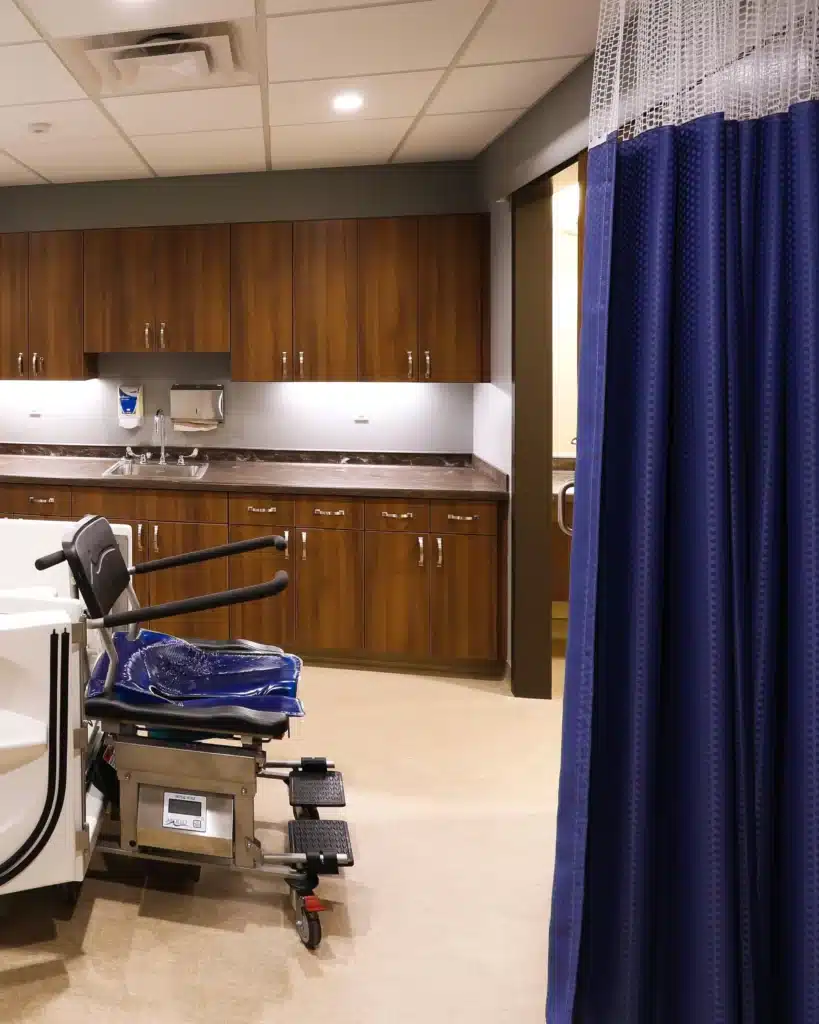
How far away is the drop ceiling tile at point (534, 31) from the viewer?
2.46 meters

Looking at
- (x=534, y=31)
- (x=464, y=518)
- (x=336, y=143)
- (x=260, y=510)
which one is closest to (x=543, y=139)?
(x=534, y=31)

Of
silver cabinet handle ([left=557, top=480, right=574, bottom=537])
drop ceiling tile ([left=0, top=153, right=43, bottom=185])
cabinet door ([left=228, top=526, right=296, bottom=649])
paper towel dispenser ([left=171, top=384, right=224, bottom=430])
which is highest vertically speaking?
drop ceiling tile ([left=0, top=153, right=43, bottom=185])

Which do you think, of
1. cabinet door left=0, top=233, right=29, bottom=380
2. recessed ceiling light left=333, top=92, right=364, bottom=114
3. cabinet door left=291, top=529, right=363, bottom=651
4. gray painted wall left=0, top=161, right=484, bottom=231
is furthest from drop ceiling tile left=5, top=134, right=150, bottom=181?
cabinet door left=291, top=529, right=363, bottom=651

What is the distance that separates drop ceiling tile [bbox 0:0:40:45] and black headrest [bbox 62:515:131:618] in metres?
1.54

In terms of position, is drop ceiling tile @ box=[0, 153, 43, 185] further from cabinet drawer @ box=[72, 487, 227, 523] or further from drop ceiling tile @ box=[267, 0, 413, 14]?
drop ceiling tile @ box=[267, 0, 413, 14]

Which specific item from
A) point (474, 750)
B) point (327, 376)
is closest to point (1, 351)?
point (327, 376)

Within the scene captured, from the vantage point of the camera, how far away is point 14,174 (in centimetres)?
459

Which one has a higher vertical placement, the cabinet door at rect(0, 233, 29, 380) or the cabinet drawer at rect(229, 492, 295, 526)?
the cabinet door at rect(0, 233, 29, 380)

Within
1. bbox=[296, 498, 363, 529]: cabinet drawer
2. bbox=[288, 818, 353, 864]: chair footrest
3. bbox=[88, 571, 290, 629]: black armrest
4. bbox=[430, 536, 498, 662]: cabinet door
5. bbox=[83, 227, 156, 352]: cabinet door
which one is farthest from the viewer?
bbox=[83, 227, 156, 352]: cabinet door

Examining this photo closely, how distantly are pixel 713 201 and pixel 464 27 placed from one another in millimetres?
1767

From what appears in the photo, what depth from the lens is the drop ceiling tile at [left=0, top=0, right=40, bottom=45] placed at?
2430 millimetres

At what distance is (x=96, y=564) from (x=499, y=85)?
2334mm

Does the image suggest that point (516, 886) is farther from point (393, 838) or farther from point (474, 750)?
point (474, 750)

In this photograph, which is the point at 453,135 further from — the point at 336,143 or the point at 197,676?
the point at 197,676
